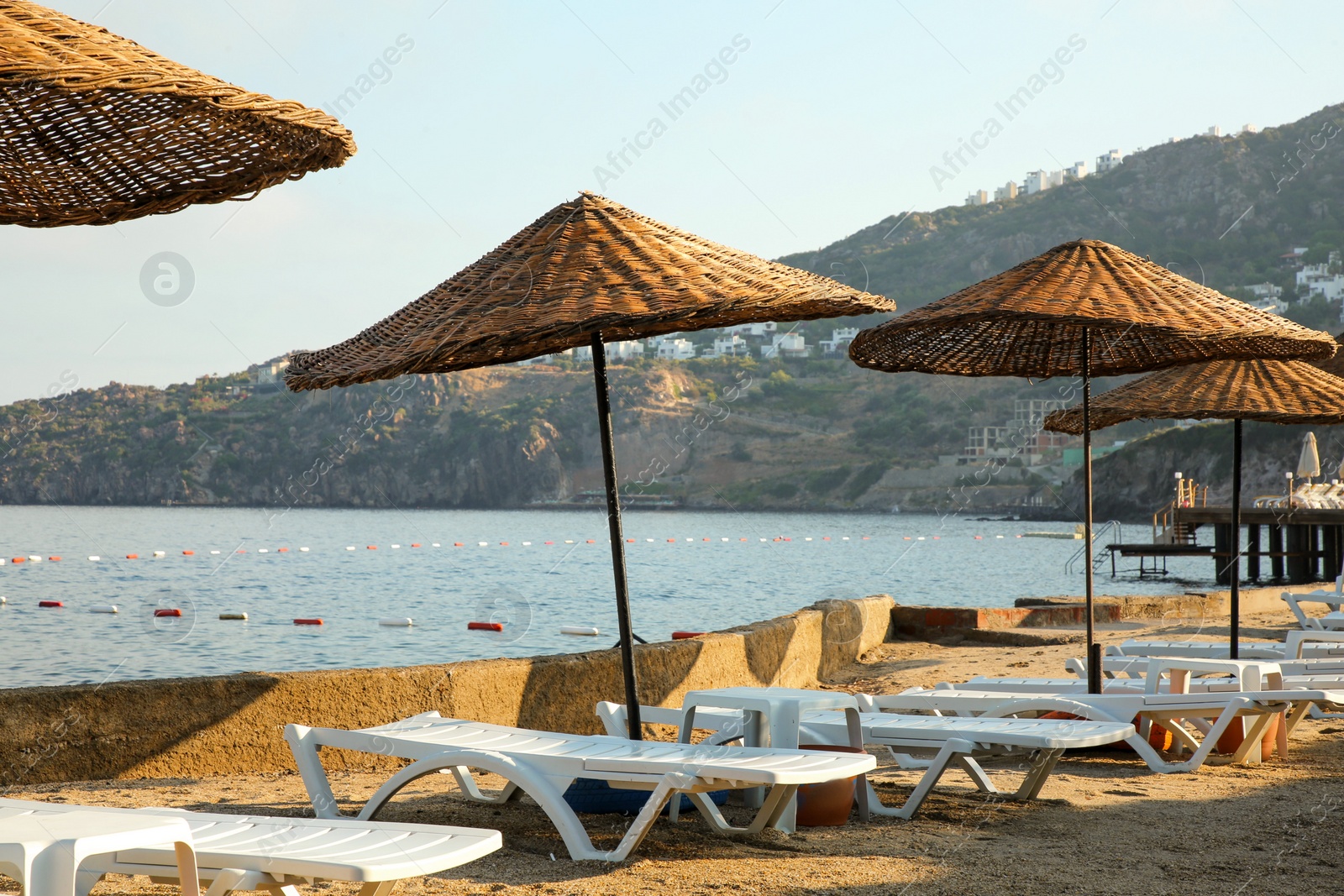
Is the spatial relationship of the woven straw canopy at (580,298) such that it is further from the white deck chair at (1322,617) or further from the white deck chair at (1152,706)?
the white deck chair at (1322,617)

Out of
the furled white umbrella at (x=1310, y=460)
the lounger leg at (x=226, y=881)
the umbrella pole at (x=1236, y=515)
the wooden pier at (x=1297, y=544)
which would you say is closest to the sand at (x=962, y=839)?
the lounger leg at (x=226, y=881)

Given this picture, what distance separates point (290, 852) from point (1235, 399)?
20.7 feet

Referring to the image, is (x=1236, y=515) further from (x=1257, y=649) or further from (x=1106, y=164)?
(x=1106, y=164)

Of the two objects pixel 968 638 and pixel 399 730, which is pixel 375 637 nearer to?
pixel 968 638

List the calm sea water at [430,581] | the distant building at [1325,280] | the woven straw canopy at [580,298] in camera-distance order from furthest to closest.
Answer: the distant building at [1325,280] → the calm sea water at [430,581] → the woven straw canopy at [580,298]

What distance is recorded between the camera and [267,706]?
530cm

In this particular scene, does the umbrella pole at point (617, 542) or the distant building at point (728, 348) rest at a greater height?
the distant building at point (728, 348)

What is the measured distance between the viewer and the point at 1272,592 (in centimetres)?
1462

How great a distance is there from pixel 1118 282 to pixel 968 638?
6737 mm

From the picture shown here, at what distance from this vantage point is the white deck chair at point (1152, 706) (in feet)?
16.9

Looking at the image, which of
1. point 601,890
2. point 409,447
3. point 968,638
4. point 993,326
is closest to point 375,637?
point 968,638

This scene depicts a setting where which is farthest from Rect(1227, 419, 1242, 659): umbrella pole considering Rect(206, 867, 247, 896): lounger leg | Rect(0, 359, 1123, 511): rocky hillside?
Rect(0, 359, 1123, 511): rocky hillside

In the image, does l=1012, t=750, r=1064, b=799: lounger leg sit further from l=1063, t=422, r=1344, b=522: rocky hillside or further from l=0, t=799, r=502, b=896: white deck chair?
l=1063, t=422, r=1344, b=522: rocky hillside

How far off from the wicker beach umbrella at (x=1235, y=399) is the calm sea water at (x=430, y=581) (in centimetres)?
1186
